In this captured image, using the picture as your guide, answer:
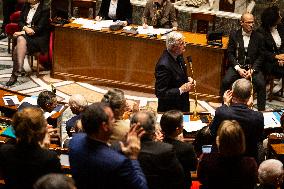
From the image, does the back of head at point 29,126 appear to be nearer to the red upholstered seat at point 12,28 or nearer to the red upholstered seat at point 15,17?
the red upholstered seat at point 12,28

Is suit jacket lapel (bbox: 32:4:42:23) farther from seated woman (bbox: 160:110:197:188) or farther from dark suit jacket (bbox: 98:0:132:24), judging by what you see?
seated woman (bbox: 160:110:197:188)

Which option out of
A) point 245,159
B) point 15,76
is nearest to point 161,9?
point 15,76

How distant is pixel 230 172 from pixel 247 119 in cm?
99

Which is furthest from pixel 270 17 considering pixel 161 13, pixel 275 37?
pixel 161 13

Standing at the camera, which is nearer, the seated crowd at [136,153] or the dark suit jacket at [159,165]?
the seated crowd at [136,153]

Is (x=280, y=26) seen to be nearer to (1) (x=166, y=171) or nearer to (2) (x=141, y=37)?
(2) (x=141, y=37)

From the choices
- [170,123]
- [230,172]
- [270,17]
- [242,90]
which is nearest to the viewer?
[230,172]

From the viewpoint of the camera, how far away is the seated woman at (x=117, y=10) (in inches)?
344

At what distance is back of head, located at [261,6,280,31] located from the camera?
765 cm

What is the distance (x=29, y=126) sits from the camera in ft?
12.3

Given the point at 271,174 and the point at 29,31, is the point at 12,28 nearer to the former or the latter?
the point at 29,31

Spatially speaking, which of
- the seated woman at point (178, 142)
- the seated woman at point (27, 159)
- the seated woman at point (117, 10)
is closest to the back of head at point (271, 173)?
the seated woman at point (178, 142)

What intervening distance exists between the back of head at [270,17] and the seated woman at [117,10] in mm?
2150

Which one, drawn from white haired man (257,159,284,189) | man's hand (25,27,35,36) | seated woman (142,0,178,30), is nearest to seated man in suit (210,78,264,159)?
white haired man (257,159,284,189)
